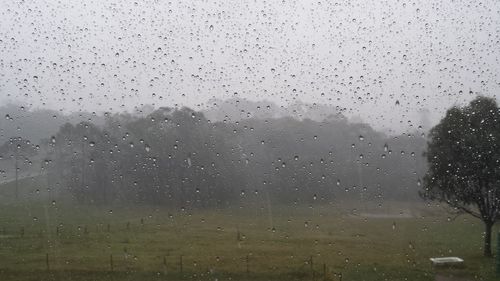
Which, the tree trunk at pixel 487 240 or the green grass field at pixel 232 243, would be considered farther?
the tree trunk at pixel 487 240

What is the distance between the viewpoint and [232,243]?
37.6ft

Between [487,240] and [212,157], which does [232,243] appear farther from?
[487,240]

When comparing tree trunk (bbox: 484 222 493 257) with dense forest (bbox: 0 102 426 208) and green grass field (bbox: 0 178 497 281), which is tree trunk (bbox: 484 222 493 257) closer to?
green grass field (bbox: 0 178 497 281)

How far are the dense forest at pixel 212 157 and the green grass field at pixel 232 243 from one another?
486 millimetres

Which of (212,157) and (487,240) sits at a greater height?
(212,157)

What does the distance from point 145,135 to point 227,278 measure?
369 cm

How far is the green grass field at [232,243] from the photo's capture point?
9227mm

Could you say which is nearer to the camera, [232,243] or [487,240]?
[487,240]

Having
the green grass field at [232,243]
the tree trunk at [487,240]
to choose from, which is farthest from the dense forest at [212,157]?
the tree trunk at [487,240]

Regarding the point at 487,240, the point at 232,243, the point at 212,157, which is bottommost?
the point at 487,240

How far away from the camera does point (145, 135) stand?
10.0 metres

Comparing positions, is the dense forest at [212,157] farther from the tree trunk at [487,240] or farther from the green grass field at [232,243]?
the tree trunk at [487,240]

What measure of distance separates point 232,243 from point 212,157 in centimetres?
255

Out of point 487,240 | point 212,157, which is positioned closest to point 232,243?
point 212,157
